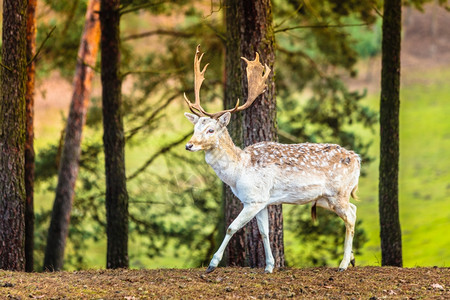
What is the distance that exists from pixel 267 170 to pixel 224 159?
1.80ft

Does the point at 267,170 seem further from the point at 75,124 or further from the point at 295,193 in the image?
the point at 75,124

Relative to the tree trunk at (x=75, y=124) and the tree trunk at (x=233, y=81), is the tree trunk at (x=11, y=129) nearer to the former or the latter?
the tree trunk at (x=233, y=81)

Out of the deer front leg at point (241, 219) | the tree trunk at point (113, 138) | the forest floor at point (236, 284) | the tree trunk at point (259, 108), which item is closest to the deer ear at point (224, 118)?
the deer front leg at point (241, 219)

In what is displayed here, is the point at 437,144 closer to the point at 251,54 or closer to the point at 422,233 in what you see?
the point at 422,233

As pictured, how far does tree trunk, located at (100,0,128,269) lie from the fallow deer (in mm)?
3818

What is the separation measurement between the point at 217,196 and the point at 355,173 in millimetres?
9606

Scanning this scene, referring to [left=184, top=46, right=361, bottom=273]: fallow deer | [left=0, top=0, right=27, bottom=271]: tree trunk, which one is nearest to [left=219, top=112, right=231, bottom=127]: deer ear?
Result: [left=184, top=46, right=361, bottom=273]: fallow deer

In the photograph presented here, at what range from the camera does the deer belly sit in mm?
8461

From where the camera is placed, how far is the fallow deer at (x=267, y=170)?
8.19 m

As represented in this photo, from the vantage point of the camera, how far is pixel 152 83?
62.5ft

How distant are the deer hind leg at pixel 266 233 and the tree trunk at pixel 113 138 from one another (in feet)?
14.4

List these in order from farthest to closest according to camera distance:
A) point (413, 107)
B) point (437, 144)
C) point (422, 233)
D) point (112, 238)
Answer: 1. point (413, 107)
2. point (437, 144)
3. point (422, 233)
4. point (112, 238)

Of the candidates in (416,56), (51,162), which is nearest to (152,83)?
(51,162)

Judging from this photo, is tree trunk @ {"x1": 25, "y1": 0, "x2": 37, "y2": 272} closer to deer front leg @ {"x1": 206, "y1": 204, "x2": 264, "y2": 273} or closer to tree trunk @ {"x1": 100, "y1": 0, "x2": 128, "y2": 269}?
tree trunk @ {"x1": 100, "y1": 0, "x2": 128, "y2": 269}
